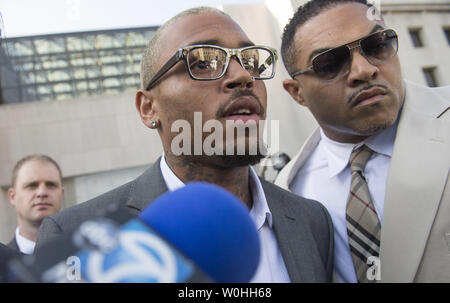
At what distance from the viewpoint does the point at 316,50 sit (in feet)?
6.67

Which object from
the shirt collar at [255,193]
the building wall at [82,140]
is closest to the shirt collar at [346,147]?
the shirt collar at [255,193]

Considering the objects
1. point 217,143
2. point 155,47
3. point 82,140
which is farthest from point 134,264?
point 82,140

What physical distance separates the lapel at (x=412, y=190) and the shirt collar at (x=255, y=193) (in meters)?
0.59

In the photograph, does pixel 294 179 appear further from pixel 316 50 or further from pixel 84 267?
pixel 84 267

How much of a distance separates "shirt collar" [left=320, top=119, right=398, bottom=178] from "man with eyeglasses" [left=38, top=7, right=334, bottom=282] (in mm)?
349

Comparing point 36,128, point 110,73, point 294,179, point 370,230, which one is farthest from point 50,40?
point 370,230

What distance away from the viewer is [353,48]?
1892mm

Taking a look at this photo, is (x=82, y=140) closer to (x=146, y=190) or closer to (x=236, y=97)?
(x=146, y=190)

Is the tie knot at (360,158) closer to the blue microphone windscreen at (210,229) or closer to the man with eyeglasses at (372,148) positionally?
the man with eyeglasses at (372,148)

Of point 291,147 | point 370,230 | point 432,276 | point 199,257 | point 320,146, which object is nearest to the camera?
point 199,257

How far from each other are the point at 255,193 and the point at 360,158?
2.18 ft

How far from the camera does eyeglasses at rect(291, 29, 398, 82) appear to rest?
6.21 ft

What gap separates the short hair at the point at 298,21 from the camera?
84.0 inches

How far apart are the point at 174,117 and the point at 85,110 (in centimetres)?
1086
